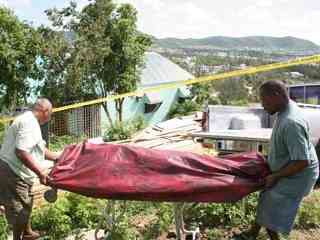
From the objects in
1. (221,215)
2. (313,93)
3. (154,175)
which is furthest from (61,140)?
(154,175)

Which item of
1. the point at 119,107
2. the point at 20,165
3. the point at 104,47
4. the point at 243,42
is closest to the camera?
the point at 20,165

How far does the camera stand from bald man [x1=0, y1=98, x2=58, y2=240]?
493 cm

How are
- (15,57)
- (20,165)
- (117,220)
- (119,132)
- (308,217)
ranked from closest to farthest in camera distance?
(117,220) < (20,165) < (308,217) < (15,57) < (119,132)

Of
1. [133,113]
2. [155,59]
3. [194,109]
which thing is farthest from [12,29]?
[155,59]

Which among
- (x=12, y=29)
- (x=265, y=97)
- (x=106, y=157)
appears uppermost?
(x=12, y=29)

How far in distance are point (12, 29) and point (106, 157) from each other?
42.4ft

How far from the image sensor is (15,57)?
16.4 m

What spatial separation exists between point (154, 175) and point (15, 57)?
13.2 metres

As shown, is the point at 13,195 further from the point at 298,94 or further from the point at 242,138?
the point at 298,94

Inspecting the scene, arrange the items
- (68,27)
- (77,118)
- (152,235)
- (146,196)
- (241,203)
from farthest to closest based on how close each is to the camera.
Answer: (68,27) < (77,118) < (241,203) < (152,235) < (146,196)

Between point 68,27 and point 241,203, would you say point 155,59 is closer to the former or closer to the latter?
point 68,27

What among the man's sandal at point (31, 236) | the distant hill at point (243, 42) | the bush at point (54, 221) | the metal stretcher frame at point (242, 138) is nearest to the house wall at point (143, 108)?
the metal stretcher frame at point (242, 138)

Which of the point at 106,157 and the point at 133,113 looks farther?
the point at 133,113

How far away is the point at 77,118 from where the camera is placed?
18.5 m
